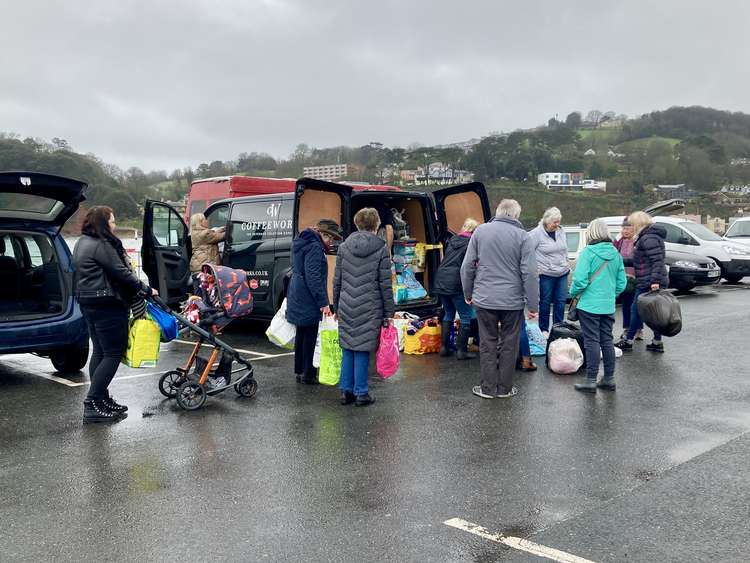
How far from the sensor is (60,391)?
7.00 metres

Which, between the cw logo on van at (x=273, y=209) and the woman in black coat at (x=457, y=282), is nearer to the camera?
the woman in black coat at (x=457, y=282)

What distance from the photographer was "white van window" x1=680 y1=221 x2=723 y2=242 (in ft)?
53.0

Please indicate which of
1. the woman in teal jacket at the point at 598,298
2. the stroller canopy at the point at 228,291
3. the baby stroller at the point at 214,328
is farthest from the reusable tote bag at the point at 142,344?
the woman in teal jacket at the point at 598,298

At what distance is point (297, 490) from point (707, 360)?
19.2 feet

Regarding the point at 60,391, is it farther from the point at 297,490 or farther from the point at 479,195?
the point at 479,195

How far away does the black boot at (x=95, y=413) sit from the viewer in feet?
18.9

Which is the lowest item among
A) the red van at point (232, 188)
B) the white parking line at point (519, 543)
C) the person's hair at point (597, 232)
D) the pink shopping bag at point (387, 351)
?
the white parking line at point (519, 543)

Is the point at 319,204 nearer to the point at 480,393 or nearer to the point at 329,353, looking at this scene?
the point at 329,353

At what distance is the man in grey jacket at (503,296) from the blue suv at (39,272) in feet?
14.0

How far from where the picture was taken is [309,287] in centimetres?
672

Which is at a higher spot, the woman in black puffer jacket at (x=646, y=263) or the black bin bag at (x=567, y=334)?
the woman in black puffer jacket at (x=646, y=263)

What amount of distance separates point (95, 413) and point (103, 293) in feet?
3.35

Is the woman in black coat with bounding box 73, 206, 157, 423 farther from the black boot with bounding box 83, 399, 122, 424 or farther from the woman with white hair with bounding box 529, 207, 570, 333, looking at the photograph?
the woman with white hair with bounding box 529, 207, 570, 333

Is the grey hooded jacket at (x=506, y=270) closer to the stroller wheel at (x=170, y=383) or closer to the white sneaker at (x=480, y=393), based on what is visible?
the white sneaker at (x=480, y=393)
